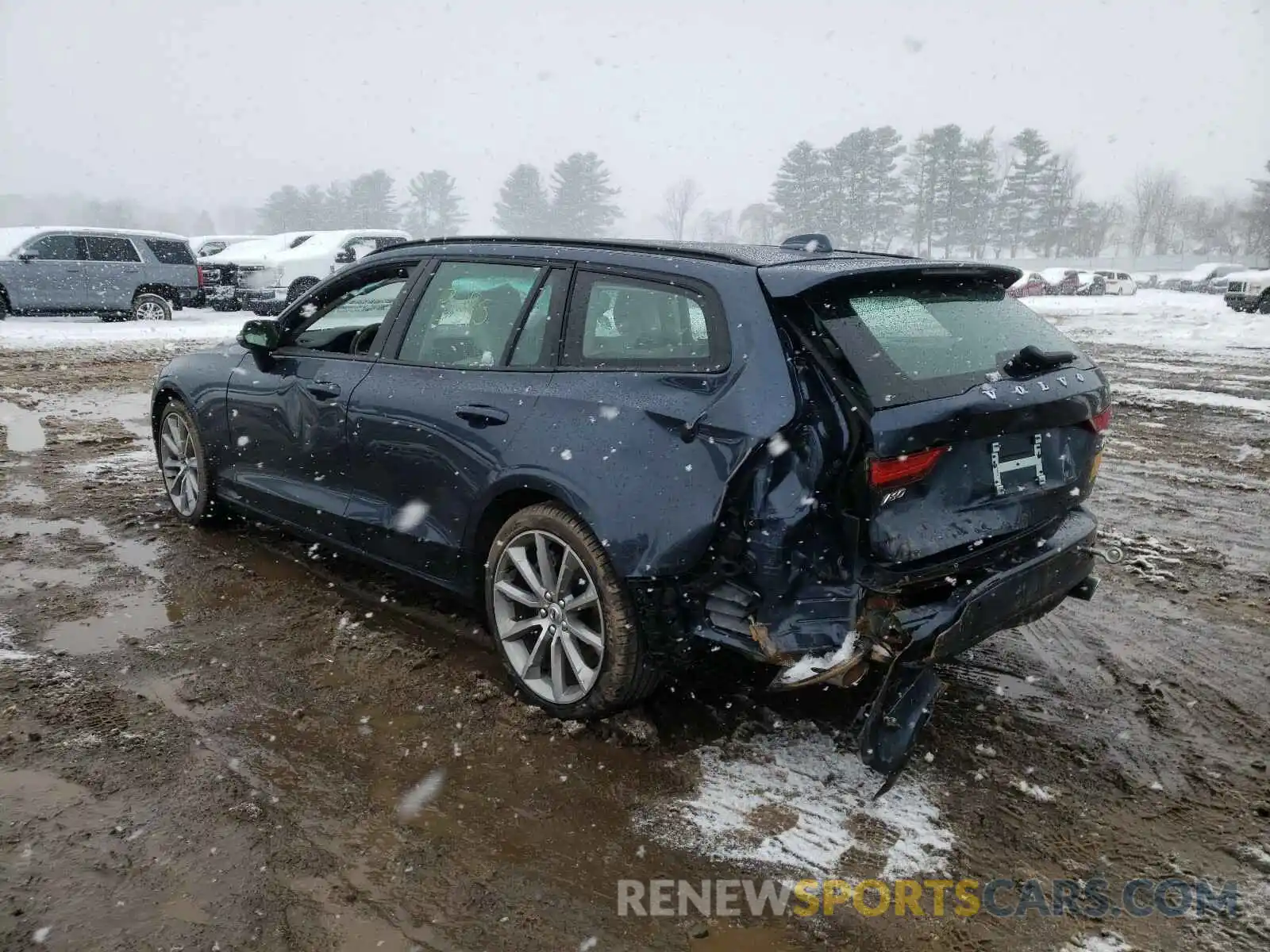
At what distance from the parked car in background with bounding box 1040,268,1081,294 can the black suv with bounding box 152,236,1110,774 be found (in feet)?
144

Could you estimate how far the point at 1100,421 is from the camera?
126 inches

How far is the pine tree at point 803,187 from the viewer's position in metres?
87.1

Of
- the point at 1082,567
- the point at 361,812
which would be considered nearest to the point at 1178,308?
the point at 1082,567

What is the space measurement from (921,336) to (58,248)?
1840 centimetres

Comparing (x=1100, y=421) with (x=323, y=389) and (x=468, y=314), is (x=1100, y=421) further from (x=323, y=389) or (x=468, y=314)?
(x=323, y=389)

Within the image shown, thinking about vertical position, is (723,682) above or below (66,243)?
below

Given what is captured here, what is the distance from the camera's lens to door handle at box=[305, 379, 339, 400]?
3.95 metres

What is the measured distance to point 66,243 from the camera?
16.6m

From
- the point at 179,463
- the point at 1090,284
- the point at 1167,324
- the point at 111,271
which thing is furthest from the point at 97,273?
the point at 1090,284

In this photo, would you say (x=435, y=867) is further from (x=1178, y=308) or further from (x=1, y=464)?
(x=1178, y=308)

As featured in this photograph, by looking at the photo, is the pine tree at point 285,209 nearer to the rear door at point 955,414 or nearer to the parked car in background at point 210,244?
the parked car in background at point 210,244

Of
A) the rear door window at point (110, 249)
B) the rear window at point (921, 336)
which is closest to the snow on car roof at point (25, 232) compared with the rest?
the rear door window at point (110, 249)

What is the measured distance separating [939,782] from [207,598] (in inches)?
131

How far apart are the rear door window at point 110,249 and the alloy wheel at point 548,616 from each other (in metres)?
17.5
